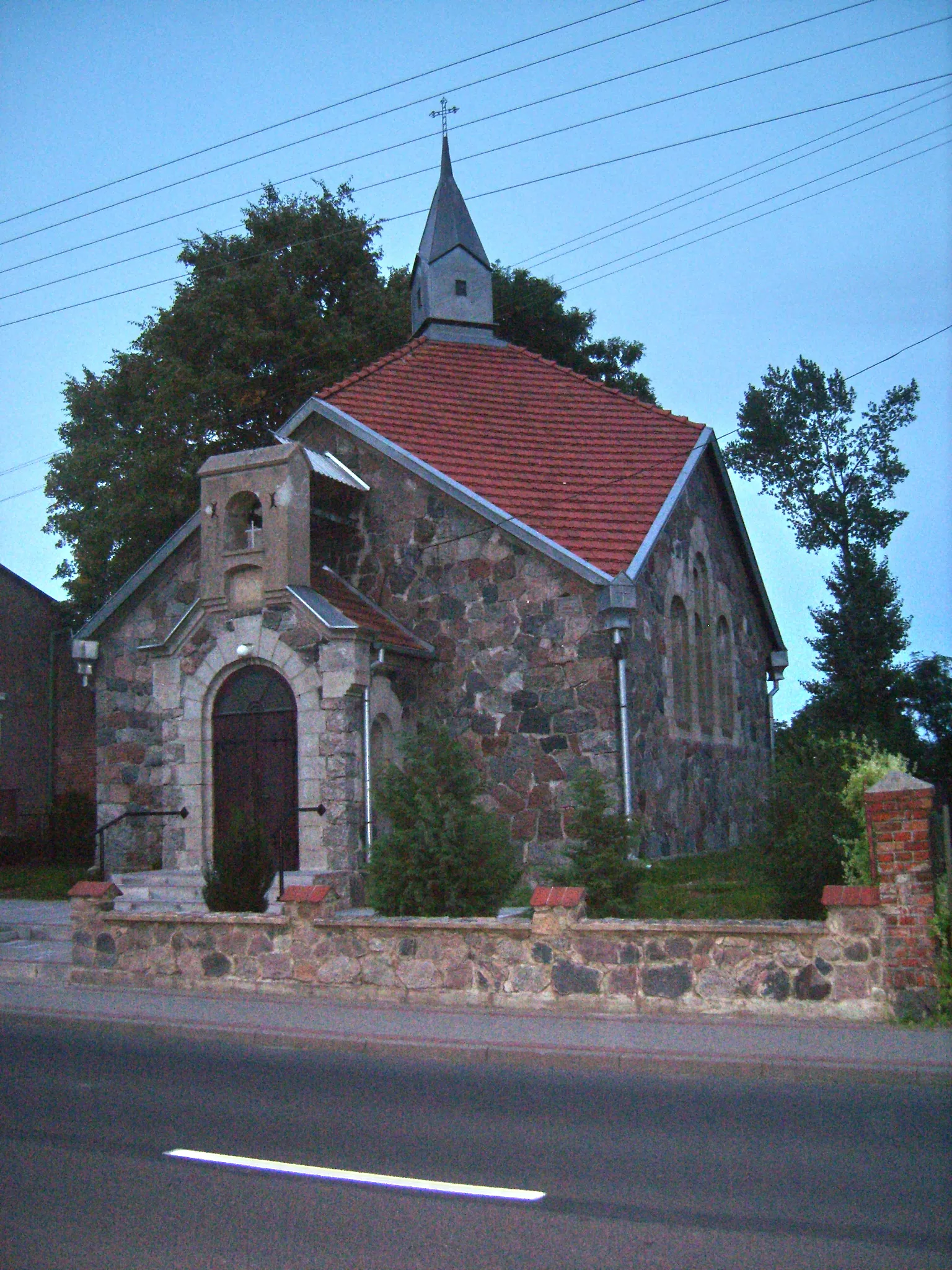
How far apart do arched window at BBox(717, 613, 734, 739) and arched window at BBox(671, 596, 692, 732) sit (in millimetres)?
1903

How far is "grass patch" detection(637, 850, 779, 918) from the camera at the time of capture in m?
12.8

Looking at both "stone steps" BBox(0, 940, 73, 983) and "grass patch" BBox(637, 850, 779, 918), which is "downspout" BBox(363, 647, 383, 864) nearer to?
"grass patch" BBox(637, 850, 779, 918)

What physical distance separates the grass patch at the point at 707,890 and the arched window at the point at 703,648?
4.41 metres

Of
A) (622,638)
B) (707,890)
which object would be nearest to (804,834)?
(707,890)

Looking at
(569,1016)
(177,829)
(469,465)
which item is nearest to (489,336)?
(469,465)

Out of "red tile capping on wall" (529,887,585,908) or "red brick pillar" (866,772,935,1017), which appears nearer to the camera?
"red brick pillar" (866,772,935,1017)

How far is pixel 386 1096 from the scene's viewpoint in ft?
27.2

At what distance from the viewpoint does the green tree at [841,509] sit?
2917 cm

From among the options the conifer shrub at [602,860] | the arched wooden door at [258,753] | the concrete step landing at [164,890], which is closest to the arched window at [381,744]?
the arched wooden door at [258,753]

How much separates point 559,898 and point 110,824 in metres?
9.14

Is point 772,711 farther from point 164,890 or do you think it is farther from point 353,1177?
point 353,1177

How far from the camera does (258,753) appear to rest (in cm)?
1817

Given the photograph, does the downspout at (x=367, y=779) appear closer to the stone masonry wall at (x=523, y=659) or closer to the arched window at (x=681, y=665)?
the stone masonry wall at (x=523, y=659)

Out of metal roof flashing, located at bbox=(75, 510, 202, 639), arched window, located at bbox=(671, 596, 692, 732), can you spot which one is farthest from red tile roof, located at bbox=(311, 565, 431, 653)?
arched window, located at bbox=(671, 596, 692, 732)
